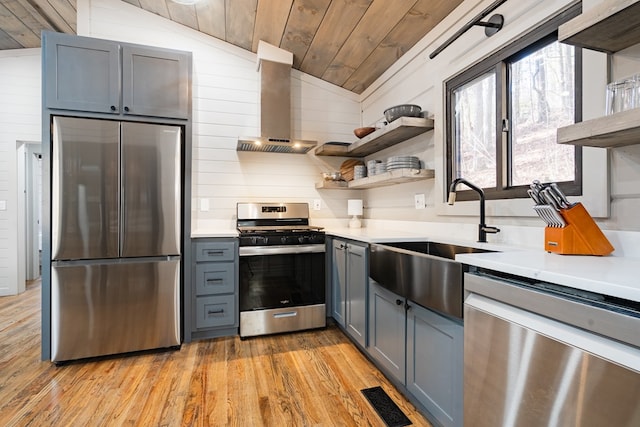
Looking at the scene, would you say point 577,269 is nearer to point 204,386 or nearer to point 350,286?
point 350,286

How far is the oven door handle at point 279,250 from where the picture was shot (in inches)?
108

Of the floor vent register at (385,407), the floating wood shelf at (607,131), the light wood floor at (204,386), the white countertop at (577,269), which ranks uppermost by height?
the floating wood shelf at (607,131)

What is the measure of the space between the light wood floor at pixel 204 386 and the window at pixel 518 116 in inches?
57.3

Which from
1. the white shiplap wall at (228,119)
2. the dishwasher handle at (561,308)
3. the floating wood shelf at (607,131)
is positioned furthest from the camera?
the white shiplap wall at (228,119)

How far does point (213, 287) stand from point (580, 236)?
2481 millimetres

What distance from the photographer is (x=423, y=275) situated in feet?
4.98

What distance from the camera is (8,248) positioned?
13.2 feet

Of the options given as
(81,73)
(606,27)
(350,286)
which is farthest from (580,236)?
(81,73)

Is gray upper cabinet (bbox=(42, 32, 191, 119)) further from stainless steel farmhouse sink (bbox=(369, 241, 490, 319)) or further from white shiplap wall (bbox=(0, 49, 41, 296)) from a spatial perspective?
white shiplap wall (bbox=(0, 49, 41, 296))

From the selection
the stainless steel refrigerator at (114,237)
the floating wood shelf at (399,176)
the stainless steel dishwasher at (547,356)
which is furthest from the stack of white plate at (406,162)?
the stainless steel refrigerator at (114,237)

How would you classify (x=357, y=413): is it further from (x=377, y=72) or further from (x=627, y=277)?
(x=377, y=72)

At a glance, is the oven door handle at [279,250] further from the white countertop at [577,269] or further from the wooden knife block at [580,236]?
the wooden knife block at [580,236]

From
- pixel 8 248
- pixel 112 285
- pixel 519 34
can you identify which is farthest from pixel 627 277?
pixel 8 248

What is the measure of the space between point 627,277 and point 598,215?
0.67m
